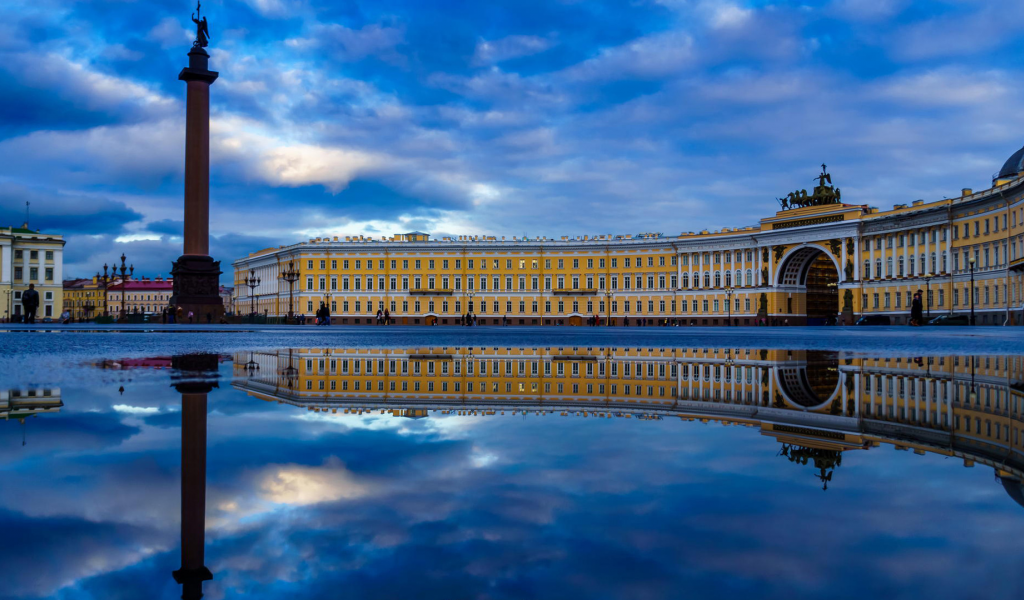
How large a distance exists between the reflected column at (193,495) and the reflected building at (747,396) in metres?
0.77

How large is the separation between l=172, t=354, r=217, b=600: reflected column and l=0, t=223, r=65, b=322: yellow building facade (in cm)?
9780

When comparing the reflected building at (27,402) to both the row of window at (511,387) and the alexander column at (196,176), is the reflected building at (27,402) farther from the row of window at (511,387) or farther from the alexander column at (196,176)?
the alexander column at (196,176)

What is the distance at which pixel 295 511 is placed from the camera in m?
2.24

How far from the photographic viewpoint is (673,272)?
311ft

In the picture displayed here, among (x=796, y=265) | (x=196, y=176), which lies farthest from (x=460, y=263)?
(x=196, y=176)

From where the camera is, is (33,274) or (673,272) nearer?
(33,274)

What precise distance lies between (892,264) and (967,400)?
7537 centimetres

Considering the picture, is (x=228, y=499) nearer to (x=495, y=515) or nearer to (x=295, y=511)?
(x=295, y=511)

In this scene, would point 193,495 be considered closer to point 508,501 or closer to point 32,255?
point 508,501

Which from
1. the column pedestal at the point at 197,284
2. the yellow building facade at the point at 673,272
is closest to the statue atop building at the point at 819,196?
the yellow building facade at the point at 673,272

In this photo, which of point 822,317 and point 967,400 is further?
point 822,317

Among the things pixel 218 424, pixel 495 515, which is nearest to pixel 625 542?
pixel 495 515

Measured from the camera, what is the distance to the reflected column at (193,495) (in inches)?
69.0

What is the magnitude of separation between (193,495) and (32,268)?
104304 millimetres
